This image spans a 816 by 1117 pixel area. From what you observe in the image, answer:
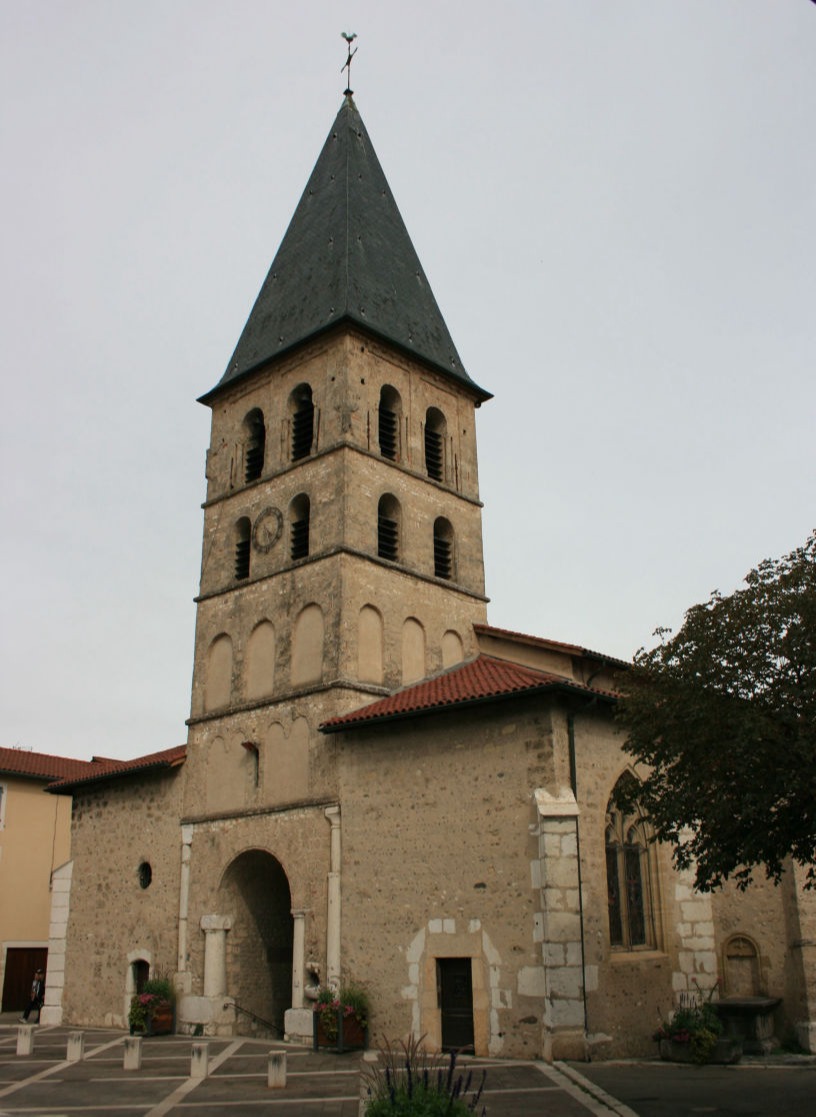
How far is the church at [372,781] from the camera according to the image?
16516 mm

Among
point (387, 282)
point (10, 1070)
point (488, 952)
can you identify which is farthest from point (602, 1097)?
point (387, 282)

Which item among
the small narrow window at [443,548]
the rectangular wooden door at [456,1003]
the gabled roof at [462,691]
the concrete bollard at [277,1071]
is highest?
the small narrow window at [443,548]

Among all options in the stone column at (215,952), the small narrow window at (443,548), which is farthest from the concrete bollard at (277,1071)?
the small narrow window at (443,548)

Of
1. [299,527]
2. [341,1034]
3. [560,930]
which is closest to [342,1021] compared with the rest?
[341,1034]

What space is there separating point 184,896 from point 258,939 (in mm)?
1875

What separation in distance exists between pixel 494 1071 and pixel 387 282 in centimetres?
1937

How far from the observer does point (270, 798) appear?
820 inches

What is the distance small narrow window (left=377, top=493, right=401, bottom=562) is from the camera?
911 inches

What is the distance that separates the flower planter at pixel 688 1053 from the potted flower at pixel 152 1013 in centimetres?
1031

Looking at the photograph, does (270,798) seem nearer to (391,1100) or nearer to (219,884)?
(219,884)

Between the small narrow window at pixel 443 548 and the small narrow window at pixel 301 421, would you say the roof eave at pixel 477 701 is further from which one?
the small narrow window at pixel 301 421

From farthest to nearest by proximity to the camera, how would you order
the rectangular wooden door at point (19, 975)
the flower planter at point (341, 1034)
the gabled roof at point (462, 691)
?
1. the rectangular wooden door at point (19, 975)
2. the flower planter at point (341, 1034)
3. the gabled roof at point (462, 691)

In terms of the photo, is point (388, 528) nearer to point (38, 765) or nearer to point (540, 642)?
point (540, 642)

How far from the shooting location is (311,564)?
72.8 feet
